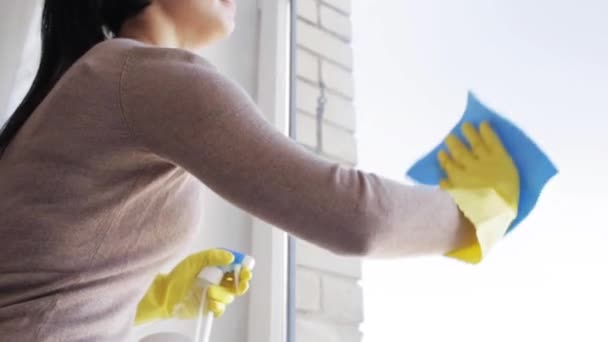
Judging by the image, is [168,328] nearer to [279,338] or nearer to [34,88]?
[279,338]

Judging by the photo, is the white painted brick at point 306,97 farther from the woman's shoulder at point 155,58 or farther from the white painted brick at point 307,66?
the woman's shoulder at point 155,58

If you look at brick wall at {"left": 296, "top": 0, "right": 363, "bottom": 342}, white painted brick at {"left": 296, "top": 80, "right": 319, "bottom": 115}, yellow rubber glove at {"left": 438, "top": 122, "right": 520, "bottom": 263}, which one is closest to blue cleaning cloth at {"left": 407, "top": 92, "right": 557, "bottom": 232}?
yellow rubber glove at {"left": 438, "top": 122, "right": 520, "bottom": 263}

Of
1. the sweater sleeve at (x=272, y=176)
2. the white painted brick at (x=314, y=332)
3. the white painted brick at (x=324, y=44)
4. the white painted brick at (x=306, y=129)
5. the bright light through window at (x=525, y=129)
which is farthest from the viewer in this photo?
the white painted brick at (x=324, y=44)

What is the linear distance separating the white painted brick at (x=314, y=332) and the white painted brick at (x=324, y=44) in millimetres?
502

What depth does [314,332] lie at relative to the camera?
97cm

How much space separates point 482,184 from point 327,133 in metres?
0.60

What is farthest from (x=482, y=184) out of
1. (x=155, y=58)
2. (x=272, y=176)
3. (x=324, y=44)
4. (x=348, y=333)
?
(x=324, y=44)

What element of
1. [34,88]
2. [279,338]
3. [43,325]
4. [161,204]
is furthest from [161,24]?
[279,338]

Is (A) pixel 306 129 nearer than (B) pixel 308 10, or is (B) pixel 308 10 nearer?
(A) pixel 306 129

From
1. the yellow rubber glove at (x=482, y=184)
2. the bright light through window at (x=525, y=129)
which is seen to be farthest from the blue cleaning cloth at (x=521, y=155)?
the bright light through window at (x=525, y=129)

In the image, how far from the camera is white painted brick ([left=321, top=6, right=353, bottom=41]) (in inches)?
49.1

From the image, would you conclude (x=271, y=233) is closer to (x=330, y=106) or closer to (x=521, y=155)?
(x=330, y=106)

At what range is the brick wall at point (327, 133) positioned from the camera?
982 mm

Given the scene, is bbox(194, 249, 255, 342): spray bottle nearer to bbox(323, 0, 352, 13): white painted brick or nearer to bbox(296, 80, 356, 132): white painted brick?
bbox(296, 80, 356, 132): white painted brick
